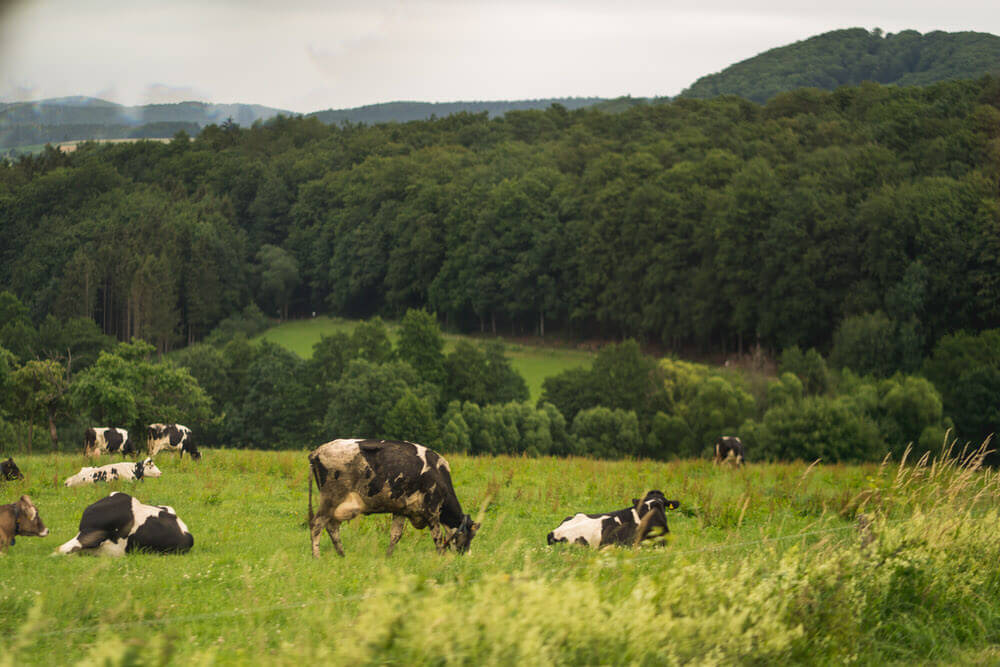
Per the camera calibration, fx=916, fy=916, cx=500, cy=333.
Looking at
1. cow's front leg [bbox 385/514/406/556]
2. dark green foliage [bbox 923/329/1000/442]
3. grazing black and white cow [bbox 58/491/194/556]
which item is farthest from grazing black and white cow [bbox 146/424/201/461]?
dark green foliage [bbox 923/329/1000/442]

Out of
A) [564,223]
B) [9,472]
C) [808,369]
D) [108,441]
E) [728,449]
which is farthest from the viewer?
[564,223]

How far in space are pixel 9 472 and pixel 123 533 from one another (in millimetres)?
8537

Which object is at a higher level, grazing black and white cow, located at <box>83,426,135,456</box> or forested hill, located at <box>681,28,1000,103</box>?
forested hill, located at <box>681,28,1000,103</box>

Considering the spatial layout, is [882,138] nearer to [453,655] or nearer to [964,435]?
[964,435]

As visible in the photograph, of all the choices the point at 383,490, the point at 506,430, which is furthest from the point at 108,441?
the point at 506,430

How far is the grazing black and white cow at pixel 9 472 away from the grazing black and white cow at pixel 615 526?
40.7 ft

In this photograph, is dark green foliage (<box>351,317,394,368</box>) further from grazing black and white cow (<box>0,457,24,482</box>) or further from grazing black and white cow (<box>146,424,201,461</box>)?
grazing black and white cow (<box>0,457,24,482</box>)

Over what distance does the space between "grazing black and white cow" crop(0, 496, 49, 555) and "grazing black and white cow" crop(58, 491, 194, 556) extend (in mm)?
1022

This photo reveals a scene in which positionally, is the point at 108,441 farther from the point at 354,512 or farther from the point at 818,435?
the point at 818,435

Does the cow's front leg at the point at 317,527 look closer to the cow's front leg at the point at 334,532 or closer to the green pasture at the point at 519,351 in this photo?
the cow's front leg at the point at 334,532

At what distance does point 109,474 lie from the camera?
19.9 meters

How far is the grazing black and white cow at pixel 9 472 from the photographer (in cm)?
1941

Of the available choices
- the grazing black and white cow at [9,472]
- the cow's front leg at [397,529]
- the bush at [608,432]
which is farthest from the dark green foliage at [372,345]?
the cow's front leg at [397,529]

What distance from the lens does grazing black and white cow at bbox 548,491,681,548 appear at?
13766 mm
